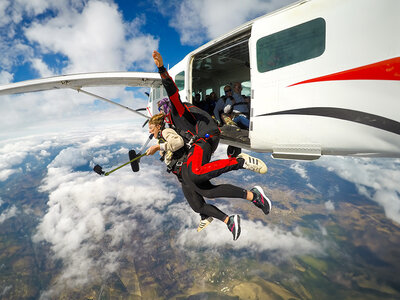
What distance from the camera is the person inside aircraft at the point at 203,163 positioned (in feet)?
11.5

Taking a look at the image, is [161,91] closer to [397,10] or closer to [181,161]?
[181,161]

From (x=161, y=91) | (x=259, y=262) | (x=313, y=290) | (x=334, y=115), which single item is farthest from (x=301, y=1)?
(x=259, y=262)

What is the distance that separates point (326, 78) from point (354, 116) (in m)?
0.65

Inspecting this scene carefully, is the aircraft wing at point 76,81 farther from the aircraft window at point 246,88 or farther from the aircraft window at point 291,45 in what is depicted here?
the aircraft window at point 246,88

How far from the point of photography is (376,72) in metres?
2.38

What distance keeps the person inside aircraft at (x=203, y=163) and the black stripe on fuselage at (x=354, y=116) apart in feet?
4.23

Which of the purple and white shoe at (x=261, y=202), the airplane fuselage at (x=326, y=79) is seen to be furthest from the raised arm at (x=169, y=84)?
the purple and white shoe at (x=261, y=202)

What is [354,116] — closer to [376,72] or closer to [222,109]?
[376,72]

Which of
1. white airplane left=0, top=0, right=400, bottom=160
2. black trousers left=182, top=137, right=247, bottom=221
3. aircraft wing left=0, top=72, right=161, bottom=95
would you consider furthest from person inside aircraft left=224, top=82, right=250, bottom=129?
aircraft wing left=0, top=72, right=161, bottom=95

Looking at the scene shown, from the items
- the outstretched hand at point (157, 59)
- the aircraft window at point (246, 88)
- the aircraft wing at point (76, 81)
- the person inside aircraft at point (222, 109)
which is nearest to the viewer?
the outstretched hand at point (157, 59)

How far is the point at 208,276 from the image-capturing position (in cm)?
13900

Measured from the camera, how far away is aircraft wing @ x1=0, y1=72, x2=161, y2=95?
538 centimetres

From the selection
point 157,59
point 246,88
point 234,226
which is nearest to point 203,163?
point 234,226

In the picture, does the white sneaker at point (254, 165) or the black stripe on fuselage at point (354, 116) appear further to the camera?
the white sneaker at point (254, 165)
